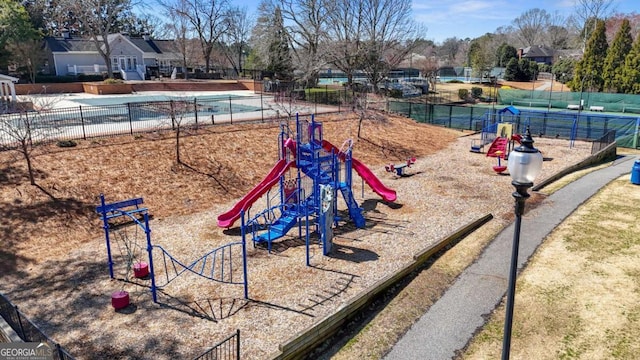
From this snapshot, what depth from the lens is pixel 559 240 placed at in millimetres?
13359

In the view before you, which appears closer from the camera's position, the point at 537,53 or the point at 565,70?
the point at 565,70

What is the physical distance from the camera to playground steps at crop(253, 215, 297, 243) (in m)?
13.0

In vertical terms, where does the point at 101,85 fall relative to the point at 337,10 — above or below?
below

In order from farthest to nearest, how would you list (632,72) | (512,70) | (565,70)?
(512,70) → (565,70) → (632,72)

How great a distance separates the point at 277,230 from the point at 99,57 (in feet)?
175

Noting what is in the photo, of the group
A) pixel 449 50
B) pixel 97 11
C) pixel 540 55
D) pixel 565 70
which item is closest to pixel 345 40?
pixel 97 11

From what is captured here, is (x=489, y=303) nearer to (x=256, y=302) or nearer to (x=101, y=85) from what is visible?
(x=256, y=302)

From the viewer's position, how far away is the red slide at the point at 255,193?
14.0m

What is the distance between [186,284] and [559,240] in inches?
430

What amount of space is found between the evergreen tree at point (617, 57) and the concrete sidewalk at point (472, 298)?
39.2 m

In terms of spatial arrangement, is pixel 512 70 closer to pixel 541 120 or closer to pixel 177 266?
pixel 541 120

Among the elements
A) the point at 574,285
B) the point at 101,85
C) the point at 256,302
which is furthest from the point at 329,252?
the point at 101,85

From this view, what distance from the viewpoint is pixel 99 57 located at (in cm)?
5584

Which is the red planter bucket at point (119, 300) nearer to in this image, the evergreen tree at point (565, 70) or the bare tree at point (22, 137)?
the bare tree at point (22, 137)
